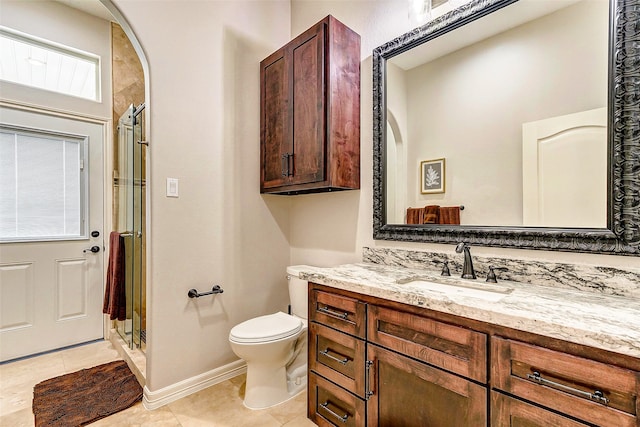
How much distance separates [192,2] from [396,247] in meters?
2.04

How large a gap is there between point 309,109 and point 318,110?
8 centimetres

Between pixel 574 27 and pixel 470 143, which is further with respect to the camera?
pixel 470 143

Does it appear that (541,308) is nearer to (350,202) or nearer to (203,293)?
(350,202)

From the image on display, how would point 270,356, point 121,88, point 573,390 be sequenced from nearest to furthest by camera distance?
point 573,390
point 270,356
point 121,88

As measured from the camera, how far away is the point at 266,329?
1.87 metres

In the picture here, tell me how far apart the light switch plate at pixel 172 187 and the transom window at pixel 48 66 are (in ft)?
5.42

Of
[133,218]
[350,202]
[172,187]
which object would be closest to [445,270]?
[350,202]

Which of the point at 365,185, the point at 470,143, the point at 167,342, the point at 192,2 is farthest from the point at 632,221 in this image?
the point at 192,2

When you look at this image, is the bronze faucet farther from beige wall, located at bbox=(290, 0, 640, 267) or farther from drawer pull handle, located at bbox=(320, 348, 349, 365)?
drawer pull handle, located at bbox=(320, 348, 349, 365)

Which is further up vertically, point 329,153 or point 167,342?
point 329,153

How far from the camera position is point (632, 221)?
1.16 m

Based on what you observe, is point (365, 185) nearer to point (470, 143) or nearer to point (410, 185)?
point (410, 185)

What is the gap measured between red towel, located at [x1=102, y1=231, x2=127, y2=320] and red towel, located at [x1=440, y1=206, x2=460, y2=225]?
244 cm

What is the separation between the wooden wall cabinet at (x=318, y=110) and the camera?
1.90 meters
